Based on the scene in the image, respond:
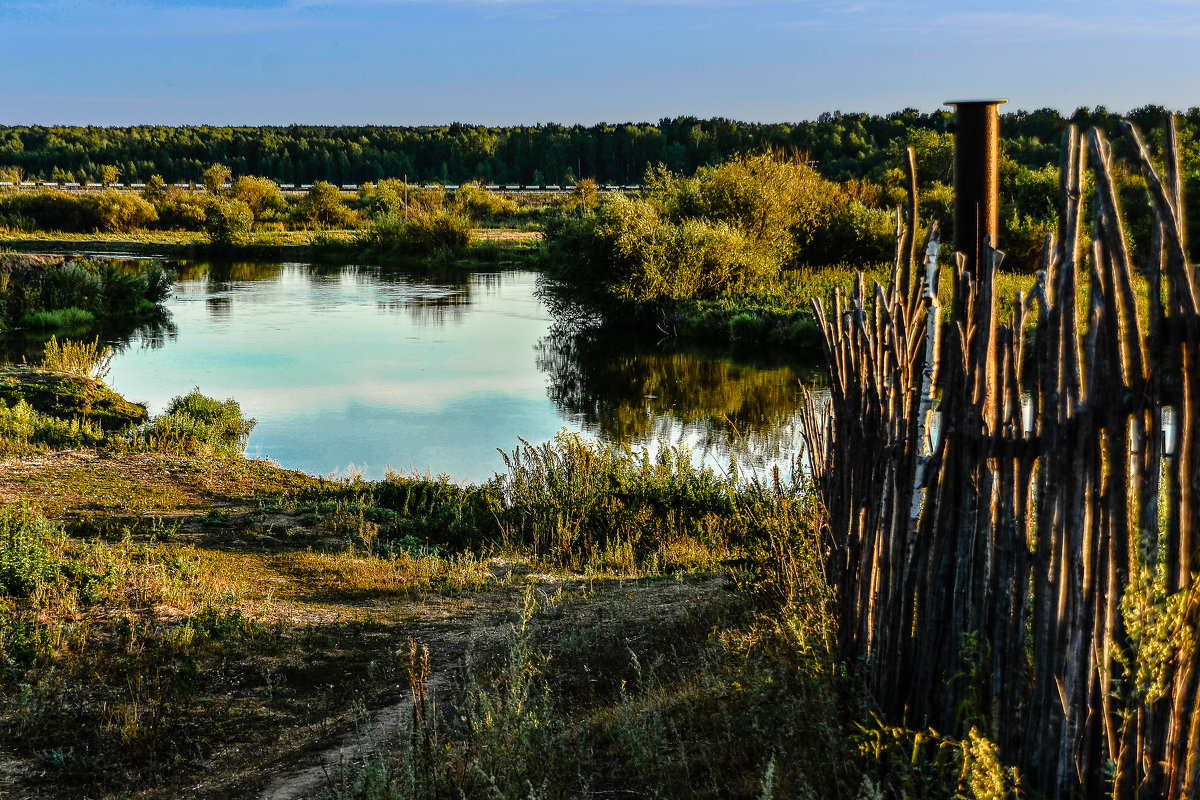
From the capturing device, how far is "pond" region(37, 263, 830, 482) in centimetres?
1509

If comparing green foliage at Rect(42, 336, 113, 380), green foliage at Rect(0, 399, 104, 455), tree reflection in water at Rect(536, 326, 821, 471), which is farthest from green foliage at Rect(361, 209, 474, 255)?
green foliage at Rect(0, 399, 104, 455)

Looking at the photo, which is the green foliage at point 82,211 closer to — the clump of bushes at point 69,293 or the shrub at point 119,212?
the shrub at point 119,212

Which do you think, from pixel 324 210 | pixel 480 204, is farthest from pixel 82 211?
pixel 480 204

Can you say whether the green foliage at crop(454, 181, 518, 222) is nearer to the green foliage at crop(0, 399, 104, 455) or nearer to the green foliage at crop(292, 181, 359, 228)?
the green foliage at crop(292, 181, 359, 228)

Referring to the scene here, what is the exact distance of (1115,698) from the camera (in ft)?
8.21

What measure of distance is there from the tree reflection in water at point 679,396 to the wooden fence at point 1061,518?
9.81 meters

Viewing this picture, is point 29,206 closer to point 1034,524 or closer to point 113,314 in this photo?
point 113,314

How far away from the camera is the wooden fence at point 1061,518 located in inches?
89.0

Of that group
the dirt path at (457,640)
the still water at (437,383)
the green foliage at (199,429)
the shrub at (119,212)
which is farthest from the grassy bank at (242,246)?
the dirt path at (457,640)

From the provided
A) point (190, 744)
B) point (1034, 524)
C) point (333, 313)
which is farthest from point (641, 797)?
point (333, 313)

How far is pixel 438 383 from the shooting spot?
19953 mm

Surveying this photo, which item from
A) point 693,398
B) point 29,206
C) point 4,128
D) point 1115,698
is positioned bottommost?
point 693,398

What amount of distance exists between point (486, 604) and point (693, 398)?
41.3 ft

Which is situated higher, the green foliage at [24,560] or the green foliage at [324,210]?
the green foliage at [324,210]
